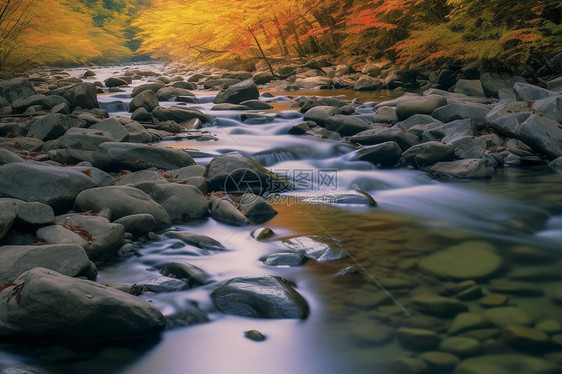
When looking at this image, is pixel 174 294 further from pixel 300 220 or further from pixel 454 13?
pixel 454 13

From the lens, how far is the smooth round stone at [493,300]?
277 cm

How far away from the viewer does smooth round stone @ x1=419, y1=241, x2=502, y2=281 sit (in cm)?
317

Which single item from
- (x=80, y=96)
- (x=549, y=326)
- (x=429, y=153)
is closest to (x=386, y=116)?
(x=429, y=153)

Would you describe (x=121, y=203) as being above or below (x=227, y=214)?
above

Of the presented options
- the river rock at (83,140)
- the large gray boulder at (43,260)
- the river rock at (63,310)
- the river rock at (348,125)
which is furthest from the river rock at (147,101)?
the river rock at (63,310)

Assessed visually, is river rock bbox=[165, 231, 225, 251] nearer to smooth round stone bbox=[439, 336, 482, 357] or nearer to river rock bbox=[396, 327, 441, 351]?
river rock bbox=[396, 327, 441, 351]

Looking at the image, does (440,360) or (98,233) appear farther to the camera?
(98,233)

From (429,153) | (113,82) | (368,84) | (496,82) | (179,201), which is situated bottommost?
(113,82)

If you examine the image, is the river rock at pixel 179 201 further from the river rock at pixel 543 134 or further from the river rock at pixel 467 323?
the river rock at pixel 543 134

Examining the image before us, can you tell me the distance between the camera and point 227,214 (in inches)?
171

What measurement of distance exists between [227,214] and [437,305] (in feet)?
7.08

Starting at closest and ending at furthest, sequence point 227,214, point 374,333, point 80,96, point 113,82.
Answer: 1. point 374,333
2. point 227,214
3. point 80,96
4. point 113,82

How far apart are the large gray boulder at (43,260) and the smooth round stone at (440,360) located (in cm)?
202

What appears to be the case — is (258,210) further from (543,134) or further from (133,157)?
(543,134)
